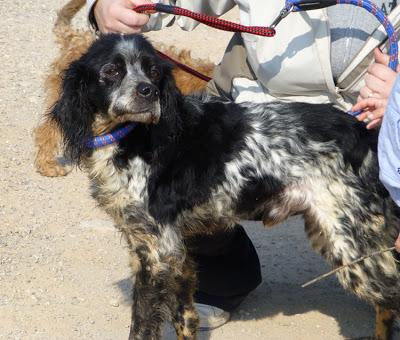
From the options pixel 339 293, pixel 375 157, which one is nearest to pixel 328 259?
pixel 375 157

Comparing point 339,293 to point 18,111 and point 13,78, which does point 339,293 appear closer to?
point 18,111

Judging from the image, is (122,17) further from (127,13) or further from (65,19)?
(65,19)

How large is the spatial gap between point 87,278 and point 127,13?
1.72 metres

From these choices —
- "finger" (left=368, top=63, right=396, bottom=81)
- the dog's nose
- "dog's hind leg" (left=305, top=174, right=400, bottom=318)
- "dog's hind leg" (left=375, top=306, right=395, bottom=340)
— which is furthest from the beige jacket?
"dog's hind leg" (left=375, top=306, right=395, bottom=340)

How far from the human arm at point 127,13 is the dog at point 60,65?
1.78 metres

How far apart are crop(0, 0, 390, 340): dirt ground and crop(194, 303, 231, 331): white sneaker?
4 cm

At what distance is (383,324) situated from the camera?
13.9ft

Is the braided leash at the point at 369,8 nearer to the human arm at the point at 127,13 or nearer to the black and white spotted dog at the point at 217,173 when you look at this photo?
the black and white spotted dog at the point at 217,173

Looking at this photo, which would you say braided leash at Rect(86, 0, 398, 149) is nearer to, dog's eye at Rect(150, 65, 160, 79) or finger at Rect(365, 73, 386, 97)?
finger at Rect(365, 73, 386, 97)

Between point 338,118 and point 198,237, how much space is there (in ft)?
3.24

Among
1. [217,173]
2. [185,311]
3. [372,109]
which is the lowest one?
[185,311]

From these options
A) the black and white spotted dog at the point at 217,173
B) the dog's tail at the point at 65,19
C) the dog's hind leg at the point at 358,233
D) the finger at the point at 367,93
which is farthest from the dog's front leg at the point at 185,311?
the dog's tail at the point at 65,19

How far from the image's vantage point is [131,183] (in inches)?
149

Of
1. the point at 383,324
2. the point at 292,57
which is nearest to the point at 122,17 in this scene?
the point at 292,57
